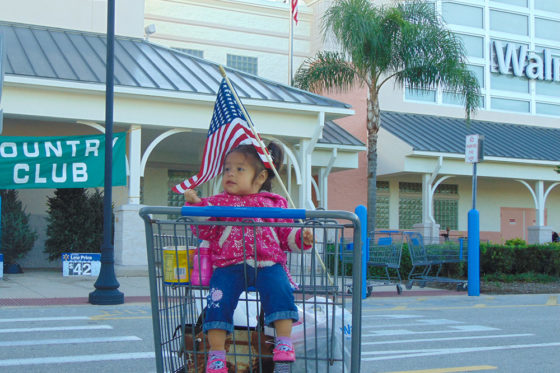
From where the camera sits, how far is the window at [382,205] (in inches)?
1096

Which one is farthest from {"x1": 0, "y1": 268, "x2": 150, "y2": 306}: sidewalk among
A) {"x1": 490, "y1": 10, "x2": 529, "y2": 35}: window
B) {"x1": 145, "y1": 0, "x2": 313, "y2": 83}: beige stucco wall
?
{"x1": 490, "y1": 10, "x2": 529, "y2": 35}: window

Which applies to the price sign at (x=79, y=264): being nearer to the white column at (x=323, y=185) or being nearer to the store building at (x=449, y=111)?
the white column at (x=323, y=185)

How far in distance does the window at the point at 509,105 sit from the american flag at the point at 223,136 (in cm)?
3018

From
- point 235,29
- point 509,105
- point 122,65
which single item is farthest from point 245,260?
point 509,105

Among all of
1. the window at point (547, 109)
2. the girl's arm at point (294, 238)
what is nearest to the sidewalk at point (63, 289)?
the girl's arm at point (294, 238)

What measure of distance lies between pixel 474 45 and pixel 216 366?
31051 mm

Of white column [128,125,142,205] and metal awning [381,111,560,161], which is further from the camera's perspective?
metal awning [381,111,560,161]

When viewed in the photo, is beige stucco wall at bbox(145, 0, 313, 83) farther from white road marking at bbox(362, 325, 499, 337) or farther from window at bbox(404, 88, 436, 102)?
white road marking at bbox(362, 325, 499, 337)

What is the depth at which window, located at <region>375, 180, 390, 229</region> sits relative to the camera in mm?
27845

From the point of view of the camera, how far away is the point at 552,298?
1502 centimetres

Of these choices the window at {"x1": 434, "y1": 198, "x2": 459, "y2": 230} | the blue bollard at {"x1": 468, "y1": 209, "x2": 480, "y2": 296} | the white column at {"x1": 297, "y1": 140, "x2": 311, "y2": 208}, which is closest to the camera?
the blue bollard at {"x1": 468, "y1": 209, "x2": 480, "y2": 296}

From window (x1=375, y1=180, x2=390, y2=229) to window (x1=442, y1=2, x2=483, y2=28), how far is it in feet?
27.9

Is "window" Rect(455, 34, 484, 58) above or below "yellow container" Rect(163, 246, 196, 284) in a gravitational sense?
above

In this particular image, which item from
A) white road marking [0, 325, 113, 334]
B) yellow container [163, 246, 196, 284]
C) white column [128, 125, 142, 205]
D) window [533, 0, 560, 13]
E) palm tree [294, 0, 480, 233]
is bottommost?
white road marking [0, 325, 113, 334]
